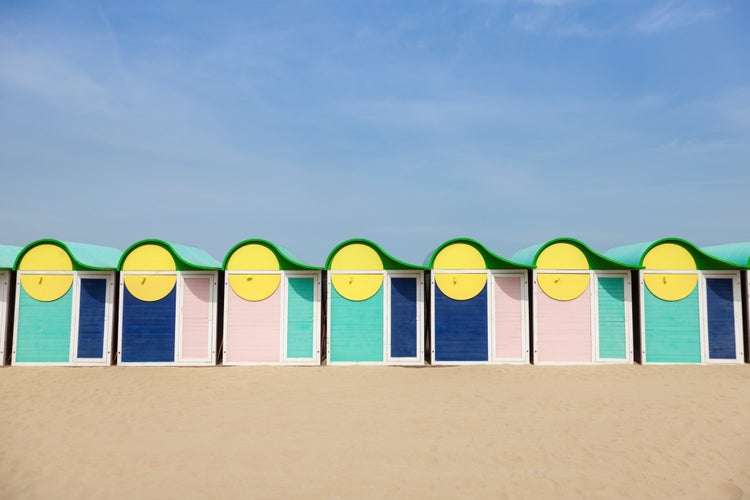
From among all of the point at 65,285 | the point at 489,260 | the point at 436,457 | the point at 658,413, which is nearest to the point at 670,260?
the point at 489,260

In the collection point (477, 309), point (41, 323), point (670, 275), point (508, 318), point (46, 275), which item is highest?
point (670, 275)

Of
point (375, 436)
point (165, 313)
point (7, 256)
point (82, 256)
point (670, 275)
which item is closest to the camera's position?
point (375, 436)

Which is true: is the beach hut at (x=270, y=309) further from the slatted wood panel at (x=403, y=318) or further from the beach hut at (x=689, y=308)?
the beach hut at (x=689, y=308)

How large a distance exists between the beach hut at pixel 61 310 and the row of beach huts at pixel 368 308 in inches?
1.0

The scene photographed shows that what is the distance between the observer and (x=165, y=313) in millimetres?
11734

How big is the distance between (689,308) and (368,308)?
7.86 m

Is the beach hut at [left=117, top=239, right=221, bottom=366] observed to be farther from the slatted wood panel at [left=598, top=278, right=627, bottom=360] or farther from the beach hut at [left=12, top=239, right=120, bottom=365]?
the slatted wood panel at [left=598, top=278, right=627, bottom=360]

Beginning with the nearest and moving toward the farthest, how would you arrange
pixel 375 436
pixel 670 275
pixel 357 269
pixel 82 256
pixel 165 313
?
pixel 375 436
pixel 165 313
pixel 357 269
pixel 670 275
pixel 82 256

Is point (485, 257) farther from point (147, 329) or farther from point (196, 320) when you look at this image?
point (147, 329)

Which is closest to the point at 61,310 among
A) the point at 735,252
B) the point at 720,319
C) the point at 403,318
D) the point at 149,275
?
the point at 149,275

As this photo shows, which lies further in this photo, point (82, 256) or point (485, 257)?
point (82, 256)

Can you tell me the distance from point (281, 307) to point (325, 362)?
1.77 m

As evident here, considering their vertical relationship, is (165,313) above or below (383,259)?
below

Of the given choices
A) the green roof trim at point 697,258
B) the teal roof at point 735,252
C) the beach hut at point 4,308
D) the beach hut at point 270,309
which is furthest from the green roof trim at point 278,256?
the teal roof at point 735,252
